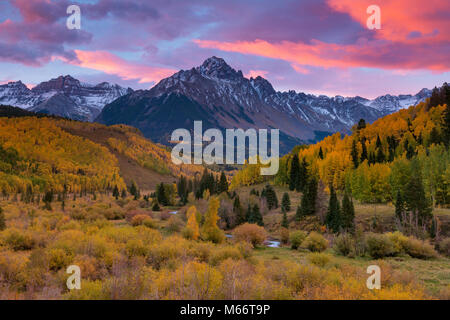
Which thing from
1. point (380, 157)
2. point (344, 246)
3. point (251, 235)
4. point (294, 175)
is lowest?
point (251, 235)

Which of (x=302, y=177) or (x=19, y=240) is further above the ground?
(x=302, y=177)

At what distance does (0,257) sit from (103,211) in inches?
2234

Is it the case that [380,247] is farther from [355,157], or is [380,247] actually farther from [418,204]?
[355,157]

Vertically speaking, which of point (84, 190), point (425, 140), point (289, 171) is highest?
point (425, 140)

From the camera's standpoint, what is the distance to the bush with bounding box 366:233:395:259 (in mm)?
31719

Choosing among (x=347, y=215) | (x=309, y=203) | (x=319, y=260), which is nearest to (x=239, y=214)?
(x=309, y=203)

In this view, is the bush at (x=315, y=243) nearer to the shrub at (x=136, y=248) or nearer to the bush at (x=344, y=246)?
the bush at (x=344, y=246)

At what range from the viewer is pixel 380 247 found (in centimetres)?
3186

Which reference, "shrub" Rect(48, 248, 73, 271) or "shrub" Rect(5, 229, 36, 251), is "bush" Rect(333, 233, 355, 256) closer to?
"shrub" Rect(48, 248, 73, 271)

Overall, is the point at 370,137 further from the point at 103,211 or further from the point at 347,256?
the point at 103,211

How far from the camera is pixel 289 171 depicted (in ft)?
363

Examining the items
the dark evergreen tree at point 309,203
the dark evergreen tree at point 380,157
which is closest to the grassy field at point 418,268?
the dark evergreen tree at point 309,203
